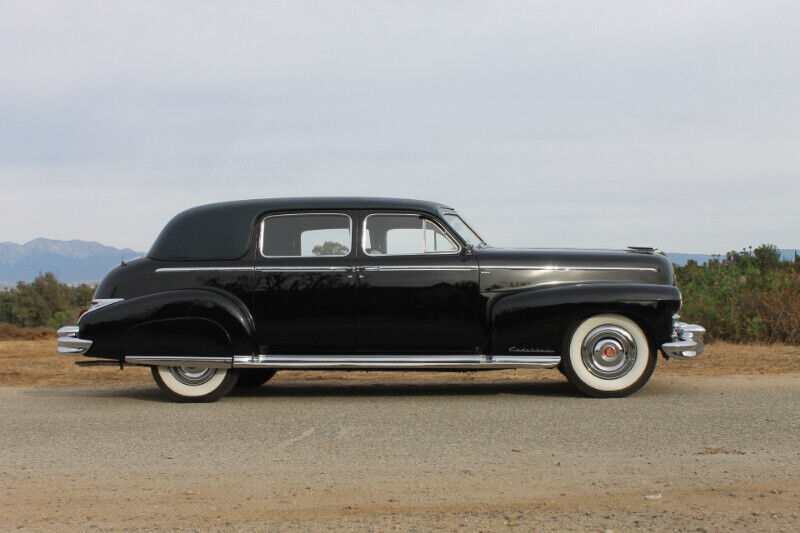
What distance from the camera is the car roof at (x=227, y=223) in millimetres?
8312

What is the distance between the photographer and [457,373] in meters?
11.6

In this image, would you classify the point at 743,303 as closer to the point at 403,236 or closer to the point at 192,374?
the point at 403,236

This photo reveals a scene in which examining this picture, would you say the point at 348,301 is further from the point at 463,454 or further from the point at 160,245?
the point at 463,454

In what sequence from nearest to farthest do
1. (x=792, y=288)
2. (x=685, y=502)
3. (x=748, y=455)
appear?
(x=685, y=502), (x=748, y=455), (x=792, y=288)

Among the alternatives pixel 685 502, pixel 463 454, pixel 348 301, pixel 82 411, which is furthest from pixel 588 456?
pixel 82 411

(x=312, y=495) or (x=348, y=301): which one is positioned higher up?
(x=348, y=301)

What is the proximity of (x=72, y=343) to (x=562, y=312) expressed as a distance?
475 centimetres

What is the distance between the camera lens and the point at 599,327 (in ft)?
26.4

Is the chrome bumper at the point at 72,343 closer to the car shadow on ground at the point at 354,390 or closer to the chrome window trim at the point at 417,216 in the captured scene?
the car shadow on ground at the point at 354,390

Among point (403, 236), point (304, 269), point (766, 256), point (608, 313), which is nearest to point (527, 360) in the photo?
point (608, 313)

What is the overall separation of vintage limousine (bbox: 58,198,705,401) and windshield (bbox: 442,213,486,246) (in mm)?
79

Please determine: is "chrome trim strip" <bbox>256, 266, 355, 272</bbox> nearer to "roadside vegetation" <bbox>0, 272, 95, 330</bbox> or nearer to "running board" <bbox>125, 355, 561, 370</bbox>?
"running board" <bbox>125, 355, 561, 370</bbox>

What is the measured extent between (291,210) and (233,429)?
8.22 ft

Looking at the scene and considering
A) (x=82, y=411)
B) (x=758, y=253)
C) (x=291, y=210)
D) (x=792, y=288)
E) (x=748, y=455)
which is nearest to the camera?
(x=748, y=455)
